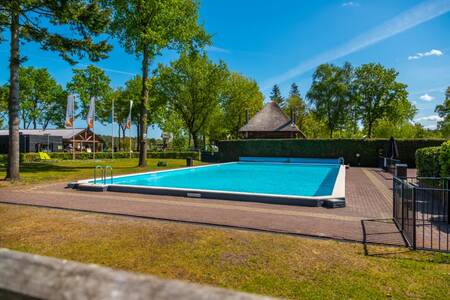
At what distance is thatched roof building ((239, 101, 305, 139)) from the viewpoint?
1531 inches

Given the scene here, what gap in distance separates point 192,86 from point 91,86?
2402 centimetres

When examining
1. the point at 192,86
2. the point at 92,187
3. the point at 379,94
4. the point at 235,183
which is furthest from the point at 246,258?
the point at 379,94

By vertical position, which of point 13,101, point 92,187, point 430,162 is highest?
point 13,101

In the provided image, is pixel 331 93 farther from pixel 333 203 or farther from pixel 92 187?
pixel 92 187

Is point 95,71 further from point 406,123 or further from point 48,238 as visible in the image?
point 406,123

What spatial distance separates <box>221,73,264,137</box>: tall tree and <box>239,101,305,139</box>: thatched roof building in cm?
1028

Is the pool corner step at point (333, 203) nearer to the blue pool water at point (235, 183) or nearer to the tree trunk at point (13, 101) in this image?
the blue pool water at point (235, 183)

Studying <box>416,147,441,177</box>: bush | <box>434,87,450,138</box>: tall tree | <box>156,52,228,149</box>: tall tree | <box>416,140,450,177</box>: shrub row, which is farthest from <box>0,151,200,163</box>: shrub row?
<box>434,87,450,138</box>: tall tree

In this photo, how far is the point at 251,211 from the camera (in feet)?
28.8

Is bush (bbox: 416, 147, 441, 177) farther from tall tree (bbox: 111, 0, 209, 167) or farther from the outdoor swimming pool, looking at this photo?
tall tree (bbox: 111, 0, 209, 167)

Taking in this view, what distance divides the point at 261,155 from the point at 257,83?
91.4 ft

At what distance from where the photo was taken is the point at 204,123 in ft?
156

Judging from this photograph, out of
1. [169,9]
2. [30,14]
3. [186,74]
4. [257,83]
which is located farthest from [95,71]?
[30,14]

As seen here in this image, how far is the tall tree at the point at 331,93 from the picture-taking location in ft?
168
